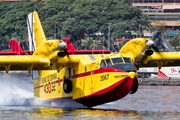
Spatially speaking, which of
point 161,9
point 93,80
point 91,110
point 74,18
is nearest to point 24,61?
point 93,80

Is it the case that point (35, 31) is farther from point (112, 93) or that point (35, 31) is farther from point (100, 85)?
point (112, 93)

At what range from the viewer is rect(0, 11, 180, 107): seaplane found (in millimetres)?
28031

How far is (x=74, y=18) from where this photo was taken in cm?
13138

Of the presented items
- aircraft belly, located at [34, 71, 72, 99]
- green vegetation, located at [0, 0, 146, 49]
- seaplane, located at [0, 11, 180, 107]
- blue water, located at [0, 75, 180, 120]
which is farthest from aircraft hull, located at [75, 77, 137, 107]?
green vegetation, located at [0, 0, 146, 49]

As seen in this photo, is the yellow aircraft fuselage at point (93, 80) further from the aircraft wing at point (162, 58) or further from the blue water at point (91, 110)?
the aircraft wing at point (162, 58)

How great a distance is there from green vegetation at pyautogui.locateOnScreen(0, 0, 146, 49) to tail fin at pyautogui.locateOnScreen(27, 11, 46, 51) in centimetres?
8179

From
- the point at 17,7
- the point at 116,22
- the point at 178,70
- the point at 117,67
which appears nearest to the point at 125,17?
the point at 116,22

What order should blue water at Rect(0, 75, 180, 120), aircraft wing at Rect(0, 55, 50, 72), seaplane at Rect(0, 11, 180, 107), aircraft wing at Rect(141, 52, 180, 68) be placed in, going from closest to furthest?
blue water at Rect(0, 75, 180, 120)
seaplane at Rect(0, 11, 180, 107)
aircraft wing at Rect(0, 55, 50, 72)
aircraft wing at Rect(141, 52, 180, 68)

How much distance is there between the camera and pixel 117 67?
27.9 metres

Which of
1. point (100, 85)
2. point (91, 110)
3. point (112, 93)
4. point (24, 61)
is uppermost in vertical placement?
point (24, 61)

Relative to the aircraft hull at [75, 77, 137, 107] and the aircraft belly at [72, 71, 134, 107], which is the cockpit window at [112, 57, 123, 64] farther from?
the aircraft hull at [75, 77, 137, 107]

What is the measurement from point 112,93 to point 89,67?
7.57 ft

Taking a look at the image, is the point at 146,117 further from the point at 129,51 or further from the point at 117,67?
the point at 129,51

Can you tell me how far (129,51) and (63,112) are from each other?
18.6ft
